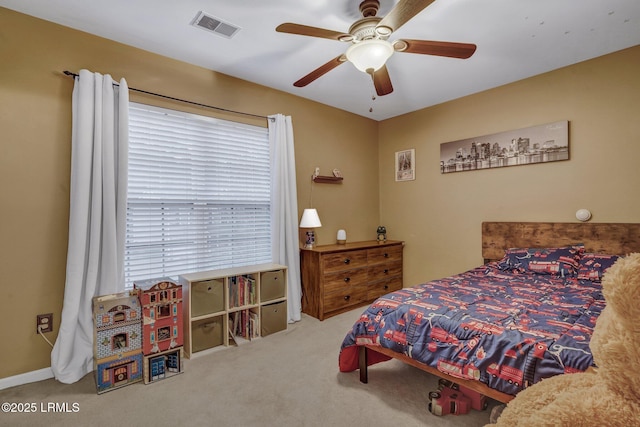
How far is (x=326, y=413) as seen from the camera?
6.08 feet

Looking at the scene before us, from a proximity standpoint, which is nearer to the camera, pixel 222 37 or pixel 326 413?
pixel 326 413

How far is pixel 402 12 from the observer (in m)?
1.61

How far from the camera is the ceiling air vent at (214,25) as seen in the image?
226cm

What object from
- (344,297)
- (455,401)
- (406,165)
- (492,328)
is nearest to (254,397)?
(455,401)

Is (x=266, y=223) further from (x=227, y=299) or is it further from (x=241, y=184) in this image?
(x=227, y=299)

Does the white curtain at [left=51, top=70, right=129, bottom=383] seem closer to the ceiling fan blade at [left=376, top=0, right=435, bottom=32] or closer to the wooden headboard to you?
the ceiling fan blade at [left=376, top=0, right=435, bottom=32]

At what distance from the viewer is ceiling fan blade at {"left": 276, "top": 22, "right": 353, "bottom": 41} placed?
179 centimetres

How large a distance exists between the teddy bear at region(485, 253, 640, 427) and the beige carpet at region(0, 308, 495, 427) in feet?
4.20

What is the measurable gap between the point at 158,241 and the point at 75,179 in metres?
0.78

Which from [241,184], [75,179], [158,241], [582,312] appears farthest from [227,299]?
[582,312]

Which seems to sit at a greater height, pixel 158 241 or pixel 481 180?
pixel 481 180

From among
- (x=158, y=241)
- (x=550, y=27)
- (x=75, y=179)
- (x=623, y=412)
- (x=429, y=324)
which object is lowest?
(x=429, y=324)

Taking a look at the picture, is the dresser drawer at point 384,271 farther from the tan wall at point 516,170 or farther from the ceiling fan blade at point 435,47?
the ceiling fan blade at point 435,47


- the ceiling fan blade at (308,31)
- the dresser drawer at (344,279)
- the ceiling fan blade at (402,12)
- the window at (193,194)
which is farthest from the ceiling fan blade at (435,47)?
the dresser drawer at (344,279)
